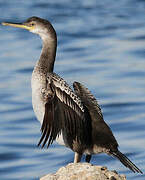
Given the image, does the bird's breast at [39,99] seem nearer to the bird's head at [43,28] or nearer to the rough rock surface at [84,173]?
the bird's head at [43,28]

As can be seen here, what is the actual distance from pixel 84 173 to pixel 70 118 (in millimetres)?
1686

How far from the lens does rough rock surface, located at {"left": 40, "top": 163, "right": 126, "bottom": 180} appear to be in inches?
311

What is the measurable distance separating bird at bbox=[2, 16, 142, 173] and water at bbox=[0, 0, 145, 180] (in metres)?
3.69

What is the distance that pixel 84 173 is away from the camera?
26.0 ft

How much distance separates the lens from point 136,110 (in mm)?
16828

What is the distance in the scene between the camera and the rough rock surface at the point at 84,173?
7.90 m

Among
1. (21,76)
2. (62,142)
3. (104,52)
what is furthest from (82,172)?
(104,52)

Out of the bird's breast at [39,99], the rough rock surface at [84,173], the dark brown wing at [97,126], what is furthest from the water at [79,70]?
the rough rock surface at [84,173]

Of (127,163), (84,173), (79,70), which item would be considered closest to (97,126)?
(127,163)

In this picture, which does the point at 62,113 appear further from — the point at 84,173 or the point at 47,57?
the point at 84,173

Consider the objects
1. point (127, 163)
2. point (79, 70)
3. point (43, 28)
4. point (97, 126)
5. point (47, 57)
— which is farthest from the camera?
point (79, 70)

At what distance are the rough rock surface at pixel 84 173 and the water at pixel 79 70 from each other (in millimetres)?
5239

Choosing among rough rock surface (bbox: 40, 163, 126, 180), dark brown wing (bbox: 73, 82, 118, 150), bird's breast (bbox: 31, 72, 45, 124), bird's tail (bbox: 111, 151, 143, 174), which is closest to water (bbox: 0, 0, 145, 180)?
dark brown wing (bbox: 73, 82, 118, 150)

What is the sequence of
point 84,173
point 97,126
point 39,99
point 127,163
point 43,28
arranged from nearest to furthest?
point 84,173, point 127,163, point 39,99, point 97,126, point 43,28
